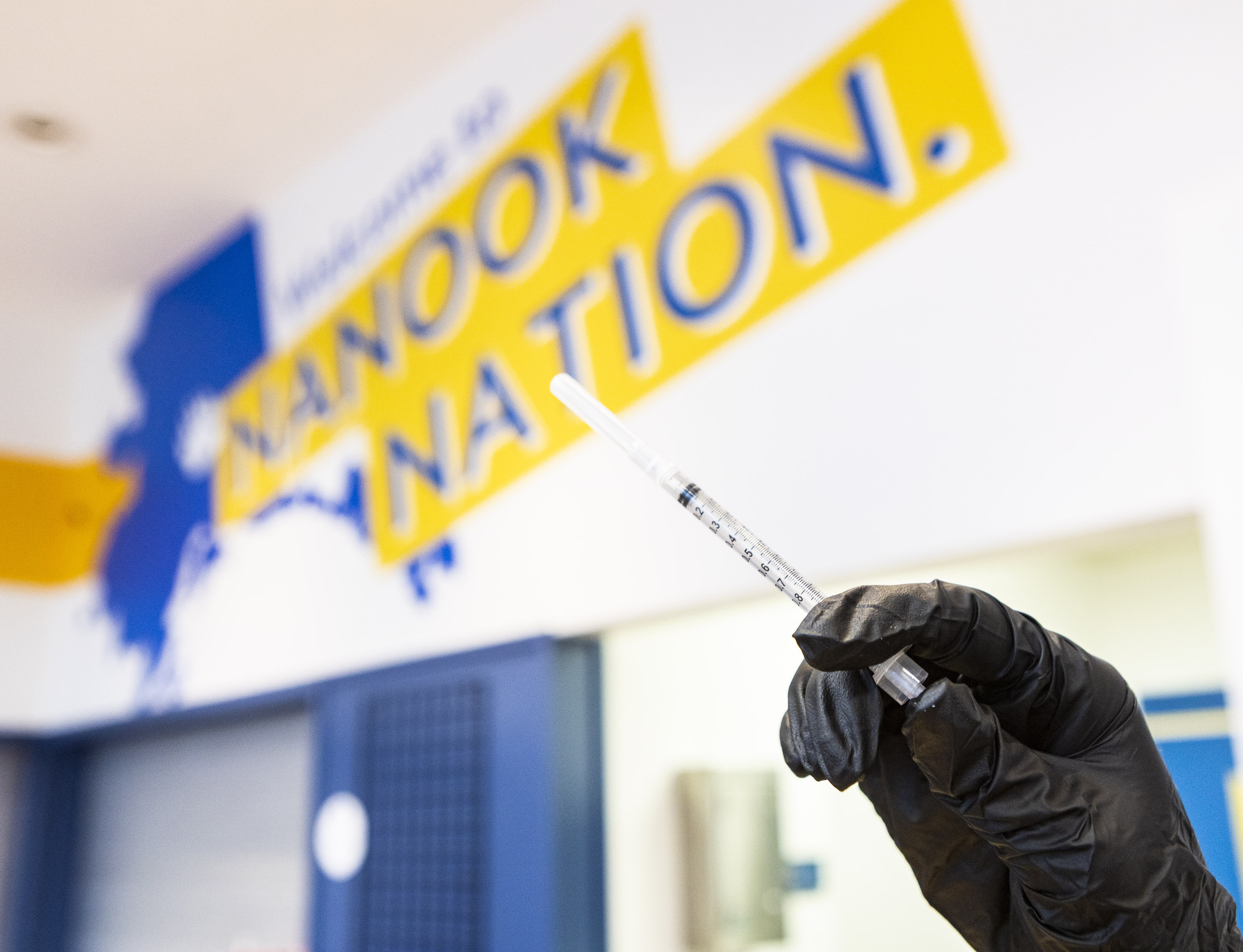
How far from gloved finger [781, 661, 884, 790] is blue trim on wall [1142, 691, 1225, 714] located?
156cm

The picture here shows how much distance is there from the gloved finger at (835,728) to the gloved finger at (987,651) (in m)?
0.05

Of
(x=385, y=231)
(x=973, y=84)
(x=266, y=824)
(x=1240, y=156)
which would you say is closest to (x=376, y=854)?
(x=266, y=824)

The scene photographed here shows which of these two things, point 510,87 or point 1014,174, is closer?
point 1014,174

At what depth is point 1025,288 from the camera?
150 centimetres

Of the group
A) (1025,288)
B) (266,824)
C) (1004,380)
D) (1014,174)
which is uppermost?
(1014,174)

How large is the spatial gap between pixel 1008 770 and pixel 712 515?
28cm

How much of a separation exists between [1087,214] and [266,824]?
92.1 inches

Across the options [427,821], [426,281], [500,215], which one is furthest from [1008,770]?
[426,281]

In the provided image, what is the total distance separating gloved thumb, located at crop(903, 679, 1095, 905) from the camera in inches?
29.4

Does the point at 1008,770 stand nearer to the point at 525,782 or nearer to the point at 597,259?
the point at 525,782

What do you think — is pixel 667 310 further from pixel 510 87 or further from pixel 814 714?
pixel 814 714

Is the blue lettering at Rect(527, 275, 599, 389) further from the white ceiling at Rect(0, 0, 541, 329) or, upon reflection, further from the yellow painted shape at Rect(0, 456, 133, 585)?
the yellow painted shape at Rect(0, 456, 133, 585)

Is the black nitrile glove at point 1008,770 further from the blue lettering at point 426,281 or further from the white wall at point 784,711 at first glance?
the blue lettering at point 426,281

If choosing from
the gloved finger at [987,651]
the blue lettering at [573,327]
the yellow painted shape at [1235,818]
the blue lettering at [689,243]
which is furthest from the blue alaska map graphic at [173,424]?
the gloved finger at [987,651]
